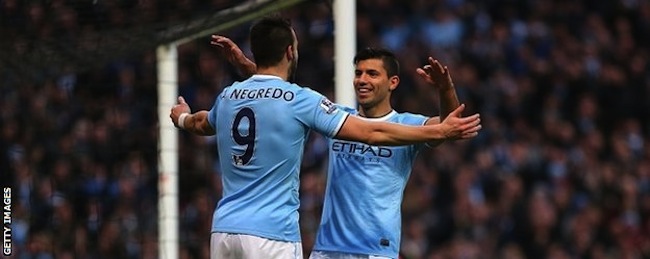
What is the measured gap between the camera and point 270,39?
6.88 meters

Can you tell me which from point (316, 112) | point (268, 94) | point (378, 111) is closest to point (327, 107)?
point (316, 112)

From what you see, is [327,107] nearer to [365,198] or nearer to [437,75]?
[437,75]

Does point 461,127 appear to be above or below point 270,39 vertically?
below

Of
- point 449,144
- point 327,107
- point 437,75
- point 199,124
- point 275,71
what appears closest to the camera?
point 327,107

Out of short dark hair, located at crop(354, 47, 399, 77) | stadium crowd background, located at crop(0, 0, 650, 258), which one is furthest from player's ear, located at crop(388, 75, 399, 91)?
stadium crowd background, located at crop(0, 0, 650, 258)

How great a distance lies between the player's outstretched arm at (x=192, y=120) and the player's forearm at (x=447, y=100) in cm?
104

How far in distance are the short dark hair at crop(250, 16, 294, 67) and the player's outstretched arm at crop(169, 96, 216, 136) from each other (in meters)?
0.53

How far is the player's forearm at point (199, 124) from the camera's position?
7348mm

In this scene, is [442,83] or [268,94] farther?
[442,83]

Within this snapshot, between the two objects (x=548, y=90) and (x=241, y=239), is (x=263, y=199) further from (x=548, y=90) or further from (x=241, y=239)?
(x=548, y=90)

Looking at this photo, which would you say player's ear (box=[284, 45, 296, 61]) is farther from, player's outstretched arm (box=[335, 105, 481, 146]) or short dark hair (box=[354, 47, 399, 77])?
short dark hair (box=[354, 47, 399, 77])

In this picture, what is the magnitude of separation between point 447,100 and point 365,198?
70 centimetres

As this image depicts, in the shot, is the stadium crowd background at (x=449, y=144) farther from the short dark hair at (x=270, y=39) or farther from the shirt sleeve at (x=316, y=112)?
the shirt sleeve at (x=316, y=112)

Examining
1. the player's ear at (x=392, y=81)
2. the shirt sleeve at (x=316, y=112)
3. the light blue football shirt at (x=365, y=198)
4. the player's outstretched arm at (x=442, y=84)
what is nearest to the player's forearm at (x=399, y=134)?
the shirt sleeve at (x=316, y=112)
